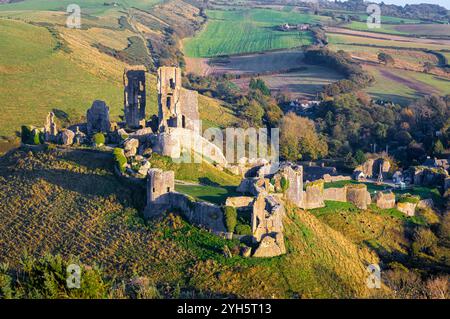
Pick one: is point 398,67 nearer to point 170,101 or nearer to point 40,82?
point 40,82

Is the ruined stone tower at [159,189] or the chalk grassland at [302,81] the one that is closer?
the ruined stone tower at [159,189]

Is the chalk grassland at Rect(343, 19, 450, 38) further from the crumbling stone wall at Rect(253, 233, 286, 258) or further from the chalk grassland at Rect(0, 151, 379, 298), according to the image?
the crumbling stone wall at Rect(253, 233, 286, 258)

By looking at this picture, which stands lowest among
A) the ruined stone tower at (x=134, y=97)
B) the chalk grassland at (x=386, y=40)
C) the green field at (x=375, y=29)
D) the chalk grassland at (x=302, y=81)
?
the chalk grassland at (x=302, y=81)

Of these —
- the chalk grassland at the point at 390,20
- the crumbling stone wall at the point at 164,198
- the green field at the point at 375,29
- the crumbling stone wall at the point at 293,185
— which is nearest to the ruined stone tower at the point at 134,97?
the crumbling stone wall at the point at 293,185

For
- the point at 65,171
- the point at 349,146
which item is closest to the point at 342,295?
the point at 65,171

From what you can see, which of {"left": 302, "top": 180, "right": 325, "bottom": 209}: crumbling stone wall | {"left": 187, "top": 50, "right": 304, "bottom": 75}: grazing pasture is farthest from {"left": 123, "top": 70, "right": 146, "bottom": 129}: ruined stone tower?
{"left": 187, "top": 50, "right": 304, "bottom": 75}: grazing pasture

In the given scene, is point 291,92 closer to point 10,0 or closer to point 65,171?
point 65,171

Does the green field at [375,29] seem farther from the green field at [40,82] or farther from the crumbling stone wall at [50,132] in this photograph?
the crumbling stone wall at [50,132]
